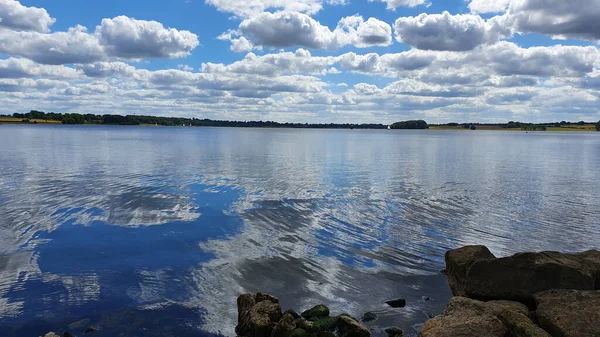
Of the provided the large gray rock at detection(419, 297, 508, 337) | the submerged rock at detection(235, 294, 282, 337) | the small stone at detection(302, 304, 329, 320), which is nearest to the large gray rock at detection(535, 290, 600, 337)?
the large gray rock at detection(419, 297, 508, 337)

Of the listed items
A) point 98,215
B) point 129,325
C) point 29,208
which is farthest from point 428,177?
point 129,325

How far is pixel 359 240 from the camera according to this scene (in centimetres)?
1905

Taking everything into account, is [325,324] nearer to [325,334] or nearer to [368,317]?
[325,334]

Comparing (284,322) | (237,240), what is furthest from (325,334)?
(237,240)

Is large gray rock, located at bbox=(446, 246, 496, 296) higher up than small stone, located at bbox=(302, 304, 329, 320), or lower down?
higher up

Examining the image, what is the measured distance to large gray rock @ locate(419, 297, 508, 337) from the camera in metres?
8.85

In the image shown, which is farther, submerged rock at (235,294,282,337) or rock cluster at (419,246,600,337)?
submerged rock at (235,294,282,337)

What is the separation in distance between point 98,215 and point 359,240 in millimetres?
12839

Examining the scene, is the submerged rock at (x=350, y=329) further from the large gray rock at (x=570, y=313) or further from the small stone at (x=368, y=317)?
the large gray rock at (x=570, y=313)

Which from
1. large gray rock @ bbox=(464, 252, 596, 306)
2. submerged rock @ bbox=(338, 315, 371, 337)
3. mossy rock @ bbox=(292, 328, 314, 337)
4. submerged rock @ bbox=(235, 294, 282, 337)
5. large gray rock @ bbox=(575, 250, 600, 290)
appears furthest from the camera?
large gray rock @ bbox=(575, 250, 600, 290)

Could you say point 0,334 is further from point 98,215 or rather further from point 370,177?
point 370,177

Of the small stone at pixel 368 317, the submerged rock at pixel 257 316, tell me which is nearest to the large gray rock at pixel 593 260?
the small stone at pixel 368 317

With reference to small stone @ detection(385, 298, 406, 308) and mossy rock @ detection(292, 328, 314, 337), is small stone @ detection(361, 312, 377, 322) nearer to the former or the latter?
small stone @ detection(385, 298, 406, 308)

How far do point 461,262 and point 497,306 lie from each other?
242 centimetres
